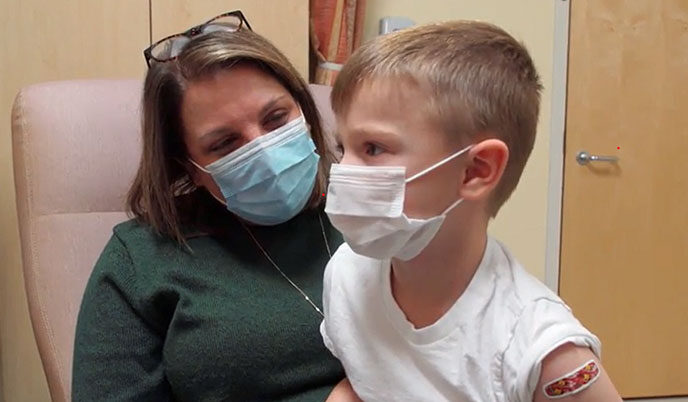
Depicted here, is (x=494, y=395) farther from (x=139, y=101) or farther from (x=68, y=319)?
(x=139, y=101)

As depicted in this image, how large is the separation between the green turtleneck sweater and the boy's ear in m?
0.44

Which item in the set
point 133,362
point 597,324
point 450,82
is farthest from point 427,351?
point 597,324

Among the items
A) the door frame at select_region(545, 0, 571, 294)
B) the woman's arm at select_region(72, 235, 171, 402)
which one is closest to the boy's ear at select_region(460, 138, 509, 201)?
the woman's arm at select_region(72, 235, 171, 402)

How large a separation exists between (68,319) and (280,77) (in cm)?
60

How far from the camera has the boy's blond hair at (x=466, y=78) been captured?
0.73 metres

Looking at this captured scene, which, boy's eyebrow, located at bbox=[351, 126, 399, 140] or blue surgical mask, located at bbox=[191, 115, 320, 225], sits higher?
boy's eyebrow, located at bbox=[351, 126, 399, 140]

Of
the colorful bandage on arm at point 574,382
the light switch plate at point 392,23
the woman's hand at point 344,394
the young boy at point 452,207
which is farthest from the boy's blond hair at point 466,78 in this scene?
the light switch plate at point 392,23

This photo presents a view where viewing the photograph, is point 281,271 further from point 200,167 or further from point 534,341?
point 534,341

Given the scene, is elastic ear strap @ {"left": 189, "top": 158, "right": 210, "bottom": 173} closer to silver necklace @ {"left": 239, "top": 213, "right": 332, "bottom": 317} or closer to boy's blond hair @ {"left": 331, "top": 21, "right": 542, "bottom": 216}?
silver necklace @ {"left": 239, "top": 213, "right": 332, "bottom": 317}

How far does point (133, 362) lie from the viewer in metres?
1.03

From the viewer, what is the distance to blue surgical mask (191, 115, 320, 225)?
1.08 m

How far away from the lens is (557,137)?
2467mm

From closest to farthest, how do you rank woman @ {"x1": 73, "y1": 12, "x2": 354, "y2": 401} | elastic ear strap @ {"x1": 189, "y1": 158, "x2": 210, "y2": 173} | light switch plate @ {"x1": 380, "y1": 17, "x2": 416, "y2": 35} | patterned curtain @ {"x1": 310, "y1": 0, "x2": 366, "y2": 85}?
woman @ {"x1": 73, "y1": 12, "x2": 354, "y2": 401}, elastic ear strap @ {"x1": 189, "y1": 158, "x2": 210, "y2": 173}, patterned curtain @ {"x1": 310, "y1": 0, "x2": 366, "y2": 85}, light switch plate @ {"x1": 380, "y1": 17, "x2": 416, "y2": 35}

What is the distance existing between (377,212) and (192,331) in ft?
1.46
